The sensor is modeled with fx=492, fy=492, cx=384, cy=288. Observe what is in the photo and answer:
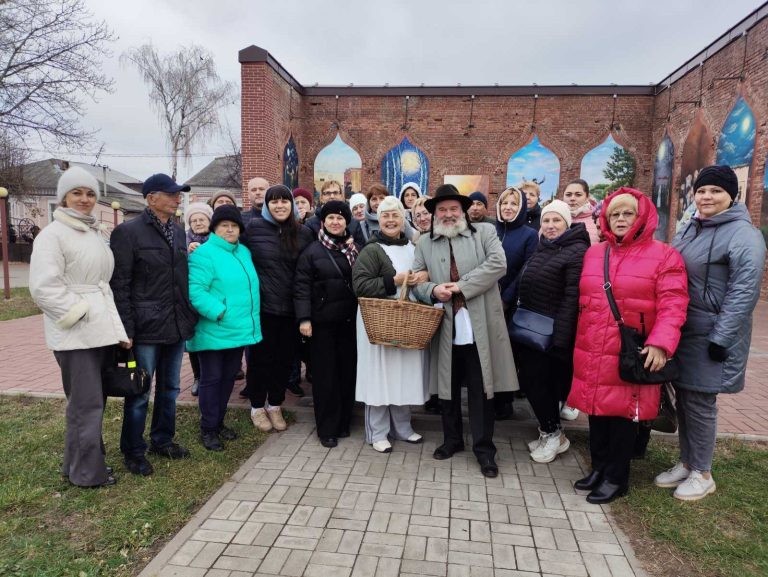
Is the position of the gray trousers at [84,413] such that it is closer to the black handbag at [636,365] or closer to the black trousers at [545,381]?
the black trousers at [545,381]

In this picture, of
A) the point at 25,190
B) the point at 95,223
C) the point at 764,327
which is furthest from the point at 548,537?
the point at 25,190

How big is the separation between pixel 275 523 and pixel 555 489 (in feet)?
6.21

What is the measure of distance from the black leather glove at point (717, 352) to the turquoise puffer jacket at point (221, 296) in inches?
124

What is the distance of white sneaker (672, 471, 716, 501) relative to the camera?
326 centimetres

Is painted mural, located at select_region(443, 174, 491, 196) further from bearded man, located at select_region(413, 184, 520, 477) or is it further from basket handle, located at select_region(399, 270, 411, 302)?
basket handle, located at select_region(399, 270, 411, 302)

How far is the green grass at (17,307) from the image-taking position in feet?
32.7

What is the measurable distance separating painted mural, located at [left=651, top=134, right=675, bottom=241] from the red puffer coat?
1383cm

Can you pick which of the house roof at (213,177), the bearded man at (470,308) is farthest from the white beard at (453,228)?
the house roof at (213,177)

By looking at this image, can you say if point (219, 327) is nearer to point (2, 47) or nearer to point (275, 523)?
point (275, 523)

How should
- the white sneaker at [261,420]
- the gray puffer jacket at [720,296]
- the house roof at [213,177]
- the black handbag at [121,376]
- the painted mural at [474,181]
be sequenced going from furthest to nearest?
the house roof at [213,177] < the painted mural at [474,181] < the white sneaker at [261,420] < the black handbag at [121,376] < the gray puffer jacket at [720,296]

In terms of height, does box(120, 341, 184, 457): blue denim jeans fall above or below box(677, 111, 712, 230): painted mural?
below

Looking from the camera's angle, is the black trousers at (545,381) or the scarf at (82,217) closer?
the scarf at (82,217)

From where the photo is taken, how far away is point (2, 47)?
608 inches

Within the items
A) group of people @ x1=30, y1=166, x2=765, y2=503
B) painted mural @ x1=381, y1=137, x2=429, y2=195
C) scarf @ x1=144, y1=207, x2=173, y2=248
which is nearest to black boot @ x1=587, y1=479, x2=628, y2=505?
group of people @ x1=30, y1=166, x2=765, y2=503
